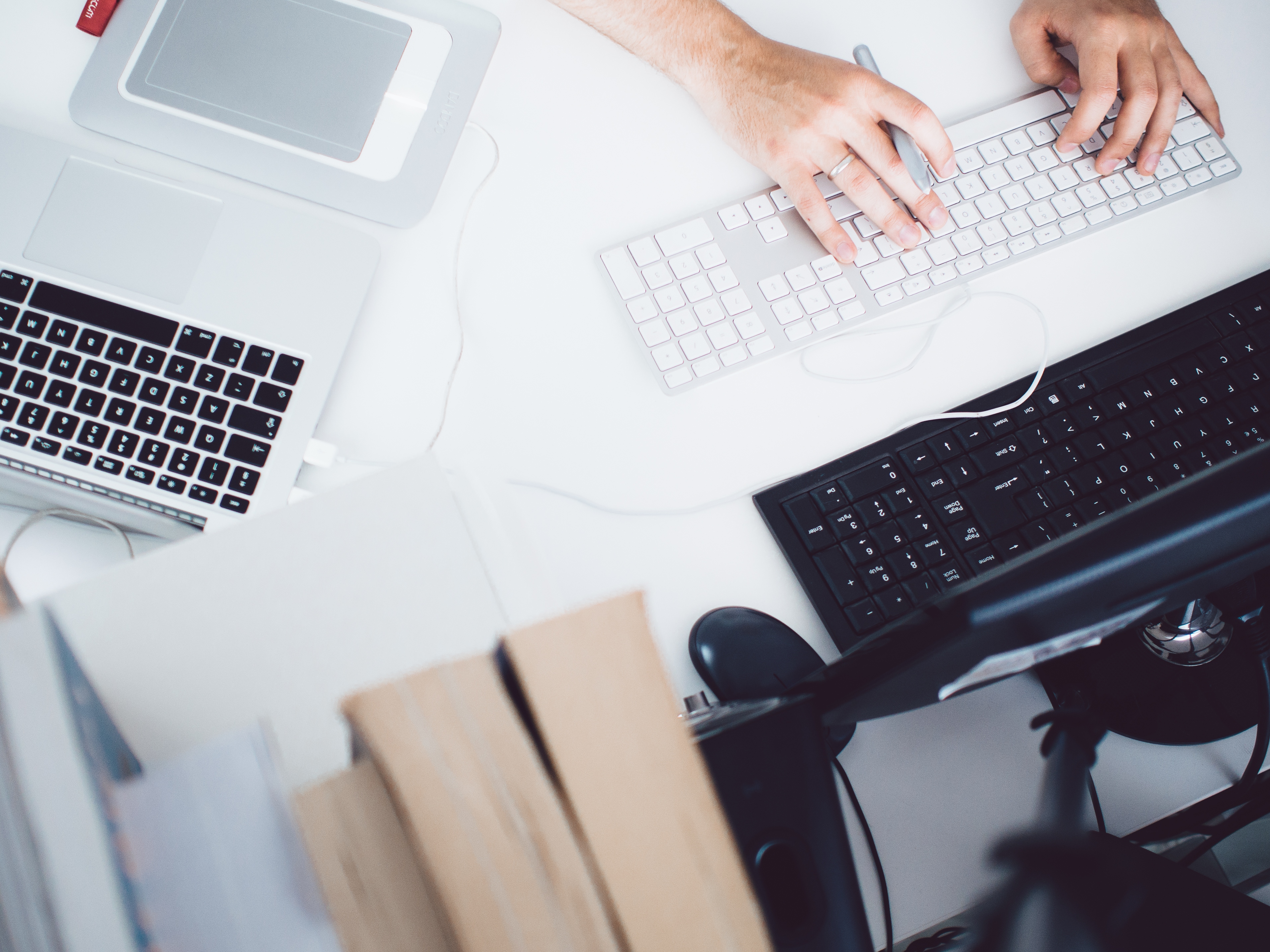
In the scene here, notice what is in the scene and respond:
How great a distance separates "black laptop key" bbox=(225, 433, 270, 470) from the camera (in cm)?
56

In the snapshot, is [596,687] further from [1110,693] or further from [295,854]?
[1110,693]

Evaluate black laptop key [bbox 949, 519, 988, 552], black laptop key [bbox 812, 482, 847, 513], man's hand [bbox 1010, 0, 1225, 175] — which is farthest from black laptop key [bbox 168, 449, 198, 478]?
man's hand [bbox 1010, 0, 1225, 175]

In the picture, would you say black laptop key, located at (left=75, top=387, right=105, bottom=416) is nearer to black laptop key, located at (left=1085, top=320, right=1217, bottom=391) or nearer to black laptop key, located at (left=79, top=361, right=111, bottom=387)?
black laptop key, located at (left=79, top=361, right=111, bottom=387)

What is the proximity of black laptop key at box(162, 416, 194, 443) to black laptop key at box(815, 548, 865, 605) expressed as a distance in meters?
0.45

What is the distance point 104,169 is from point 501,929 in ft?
2.05

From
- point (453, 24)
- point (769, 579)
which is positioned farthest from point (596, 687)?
point (453, 24)

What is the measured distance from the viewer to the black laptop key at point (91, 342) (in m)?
0.56

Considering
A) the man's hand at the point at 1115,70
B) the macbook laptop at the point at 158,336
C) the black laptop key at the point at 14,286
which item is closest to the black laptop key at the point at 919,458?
the man's hand at the point at 1115,70

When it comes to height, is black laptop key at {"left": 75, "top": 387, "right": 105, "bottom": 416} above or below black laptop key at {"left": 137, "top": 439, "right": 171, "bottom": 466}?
above

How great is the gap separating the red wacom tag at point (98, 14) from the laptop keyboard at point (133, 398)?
23cm

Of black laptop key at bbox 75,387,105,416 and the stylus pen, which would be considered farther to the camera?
the stylus pen

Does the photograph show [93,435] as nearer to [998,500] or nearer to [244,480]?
[244,480]

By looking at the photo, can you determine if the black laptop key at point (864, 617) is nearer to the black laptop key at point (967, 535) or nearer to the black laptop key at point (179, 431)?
the black laptop key at point (967, 535)

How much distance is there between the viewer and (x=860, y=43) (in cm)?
78
